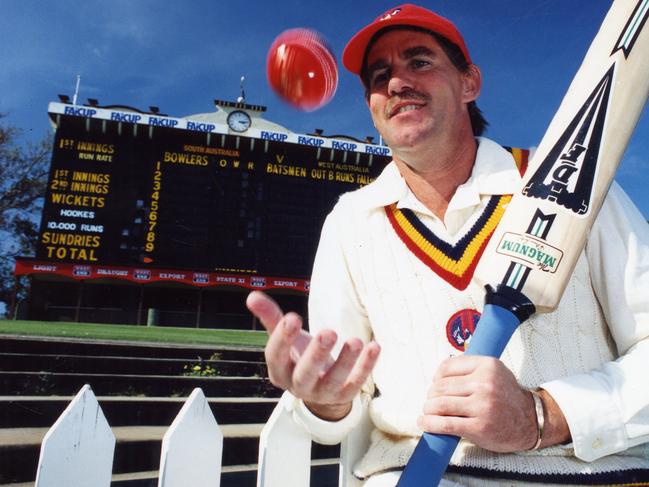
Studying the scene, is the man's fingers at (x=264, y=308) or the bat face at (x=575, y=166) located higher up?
the bat face at (x=575, y=166)

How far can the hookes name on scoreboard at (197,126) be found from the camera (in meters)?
12.1

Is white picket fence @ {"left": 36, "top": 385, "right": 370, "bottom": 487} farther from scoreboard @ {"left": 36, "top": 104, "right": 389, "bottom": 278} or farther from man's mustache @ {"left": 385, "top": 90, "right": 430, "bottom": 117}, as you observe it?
scoreboard @ {"left": 36, "top": 104, "right": 389, "bottom": 278}

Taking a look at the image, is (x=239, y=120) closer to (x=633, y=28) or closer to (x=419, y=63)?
(x=419, y=63)

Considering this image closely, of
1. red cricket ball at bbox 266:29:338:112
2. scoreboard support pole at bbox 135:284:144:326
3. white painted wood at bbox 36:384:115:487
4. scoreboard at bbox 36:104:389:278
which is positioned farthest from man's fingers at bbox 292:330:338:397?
scoreboard support pole at bbox 135:284:144:326

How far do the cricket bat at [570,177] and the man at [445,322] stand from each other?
10cm

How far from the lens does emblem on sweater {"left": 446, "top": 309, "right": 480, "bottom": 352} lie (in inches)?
41.1

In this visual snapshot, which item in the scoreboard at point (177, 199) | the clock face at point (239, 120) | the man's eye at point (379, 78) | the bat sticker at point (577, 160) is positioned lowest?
the bat sticker at point (577, 160)

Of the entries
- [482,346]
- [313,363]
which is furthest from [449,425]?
[313,363]

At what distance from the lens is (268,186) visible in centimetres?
1216

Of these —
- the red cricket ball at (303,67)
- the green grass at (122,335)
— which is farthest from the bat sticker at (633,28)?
the green grass at (122,335)

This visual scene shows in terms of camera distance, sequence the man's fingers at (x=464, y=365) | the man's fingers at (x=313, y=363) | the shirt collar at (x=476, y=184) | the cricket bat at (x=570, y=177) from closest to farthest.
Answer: the man's fingers at (x=313, y=363), the man's fingers at (x=464, y=365), the cricket bat at (x=570, y=177), the shirt collar at (x=476, y=184)

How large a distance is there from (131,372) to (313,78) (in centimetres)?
409

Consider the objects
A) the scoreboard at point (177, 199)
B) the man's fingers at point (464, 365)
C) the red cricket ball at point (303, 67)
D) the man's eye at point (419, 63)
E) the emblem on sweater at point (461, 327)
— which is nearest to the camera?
the man's fingers at point (464, 365)

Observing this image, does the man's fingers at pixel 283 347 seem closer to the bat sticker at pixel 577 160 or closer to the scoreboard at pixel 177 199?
the bat sticker at pixel 577 160
